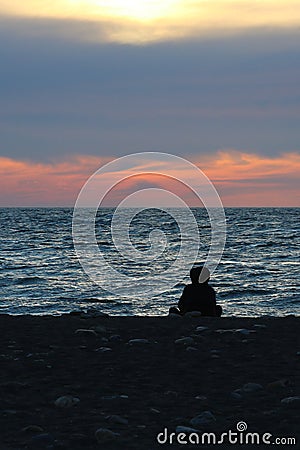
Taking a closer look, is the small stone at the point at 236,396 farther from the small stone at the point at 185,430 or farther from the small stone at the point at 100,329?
the small stone at the point at 100,329

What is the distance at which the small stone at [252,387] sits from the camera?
7031mm

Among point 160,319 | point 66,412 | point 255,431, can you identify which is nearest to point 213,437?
point 255,431

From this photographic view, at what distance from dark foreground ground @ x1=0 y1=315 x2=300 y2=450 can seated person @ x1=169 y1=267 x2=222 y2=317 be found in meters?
2.52

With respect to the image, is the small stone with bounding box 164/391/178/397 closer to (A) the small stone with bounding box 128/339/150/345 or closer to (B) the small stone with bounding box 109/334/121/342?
(A) the small stone with bounding box 128/339/150/345

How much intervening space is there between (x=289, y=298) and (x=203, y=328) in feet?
67.6

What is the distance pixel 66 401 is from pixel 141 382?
1057mm

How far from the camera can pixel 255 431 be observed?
583cm

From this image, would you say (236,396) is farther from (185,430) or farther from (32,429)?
(32,429)

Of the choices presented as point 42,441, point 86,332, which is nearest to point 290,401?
point 42,441

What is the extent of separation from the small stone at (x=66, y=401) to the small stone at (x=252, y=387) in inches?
69.9

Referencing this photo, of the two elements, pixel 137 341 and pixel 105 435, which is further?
pixel 137 341

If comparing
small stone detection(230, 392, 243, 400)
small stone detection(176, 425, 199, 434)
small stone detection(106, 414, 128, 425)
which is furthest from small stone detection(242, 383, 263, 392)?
small stone detection(106, 414, 128, 425)

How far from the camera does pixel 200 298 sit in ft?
44.0

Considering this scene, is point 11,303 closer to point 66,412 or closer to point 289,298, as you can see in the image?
point 289,298
